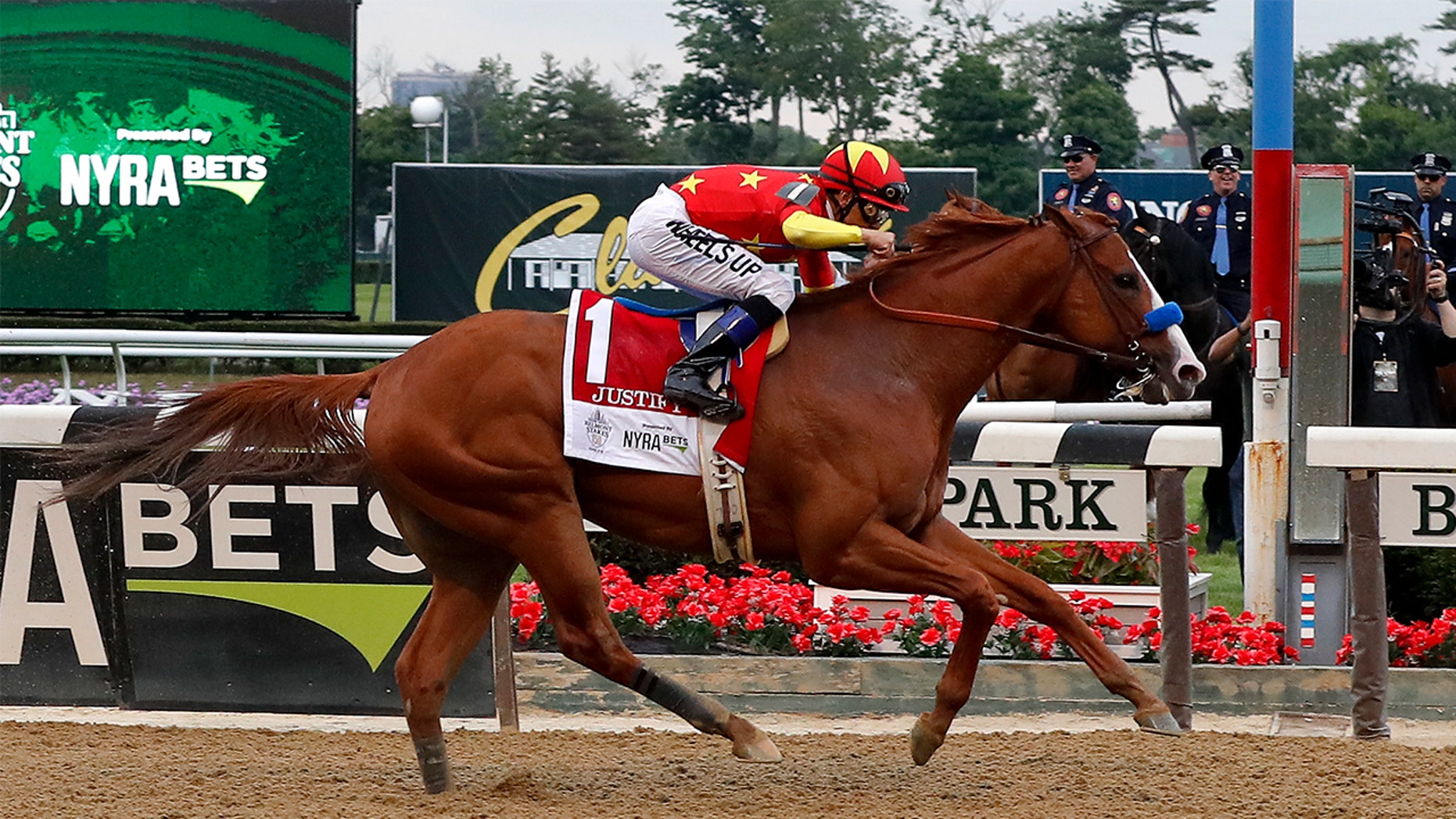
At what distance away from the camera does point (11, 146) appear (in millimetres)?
14109

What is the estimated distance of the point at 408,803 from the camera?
456 centimetres

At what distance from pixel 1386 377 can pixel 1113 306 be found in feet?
13.0

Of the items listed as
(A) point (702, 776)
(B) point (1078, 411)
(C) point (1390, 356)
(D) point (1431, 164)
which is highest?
(D) point (1431, 164)

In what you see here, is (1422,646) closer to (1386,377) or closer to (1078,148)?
(1386,377)

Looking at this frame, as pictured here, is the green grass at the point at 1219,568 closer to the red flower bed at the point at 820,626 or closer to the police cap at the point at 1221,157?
the red flower bed at the point at 820,626

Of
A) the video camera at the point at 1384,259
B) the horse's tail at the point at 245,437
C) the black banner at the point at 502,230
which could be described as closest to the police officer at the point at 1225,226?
the video camera at the point at 1384,259

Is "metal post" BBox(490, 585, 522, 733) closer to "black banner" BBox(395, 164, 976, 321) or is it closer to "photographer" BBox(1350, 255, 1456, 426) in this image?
"photographer" BBox(1350, 255, 1456, 426)

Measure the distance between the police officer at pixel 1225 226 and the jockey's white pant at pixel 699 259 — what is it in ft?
17.2

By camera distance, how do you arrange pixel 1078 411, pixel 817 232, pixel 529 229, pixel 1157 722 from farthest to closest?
pixel 529 229 → pixel 1078 411 → pixel 1157 722 → pixel 817 232

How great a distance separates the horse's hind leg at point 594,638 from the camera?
472 centimetres

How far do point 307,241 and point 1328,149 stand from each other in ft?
53.8

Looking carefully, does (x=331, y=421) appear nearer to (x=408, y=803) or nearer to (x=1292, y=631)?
(x=408, y=803)

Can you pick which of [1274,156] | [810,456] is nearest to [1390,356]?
[1274,156]

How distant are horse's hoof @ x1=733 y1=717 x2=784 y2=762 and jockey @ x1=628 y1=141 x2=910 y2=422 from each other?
87cm
